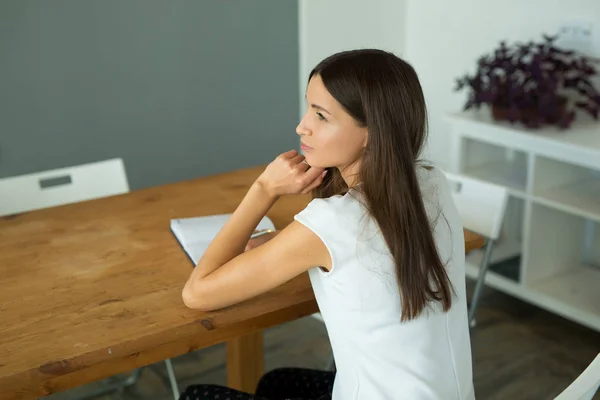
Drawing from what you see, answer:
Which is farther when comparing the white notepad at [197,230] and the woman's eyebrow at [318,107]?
the white notepad at [197,230]

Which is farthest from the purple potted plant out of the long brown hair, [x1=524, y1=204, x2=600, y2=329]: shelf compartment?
the long brown hair

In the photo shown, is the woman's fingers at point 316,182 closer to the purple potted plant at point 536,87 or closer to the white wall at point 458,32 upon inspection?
the purple potted plant at point 536,87

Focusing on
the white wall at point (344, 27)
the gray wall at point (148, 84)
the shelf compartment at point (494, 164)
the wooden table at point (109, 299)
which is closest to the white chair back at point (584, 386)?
the wooden table at point (109, 299)

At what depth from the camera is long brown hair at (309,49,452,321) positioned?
1.29m

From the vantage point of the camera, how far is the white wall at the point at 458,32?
3123mm

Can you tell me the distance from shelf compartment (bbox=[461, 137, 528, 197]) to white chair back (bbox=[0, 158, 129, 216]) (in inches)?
58.8

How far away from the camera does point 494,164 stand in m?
3.25

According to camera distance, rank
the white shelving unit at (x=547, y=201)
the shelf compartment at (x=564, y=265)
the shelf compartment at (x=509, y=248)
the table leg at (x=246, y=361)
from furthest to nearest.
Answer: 1. the shelf compartment at (x=509, y=248)
2. the shelf compartment at (x=564, y=265)
3. the white shelving unit at (x=547, y=201)
4. the table leg at (x=246, y=361)

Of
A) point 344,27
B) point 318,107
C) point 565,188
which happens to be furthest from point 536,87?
point 318,107

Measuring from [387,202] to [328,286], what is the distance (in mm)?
193

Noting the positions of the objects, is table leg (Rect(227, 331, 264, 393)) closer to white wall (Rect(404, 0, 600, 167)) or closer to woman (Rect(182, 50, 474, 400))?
woman (Rect(182, 50, 474, 400))

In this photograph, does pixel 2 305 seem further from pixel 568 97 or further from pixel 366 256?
pixel 568 97

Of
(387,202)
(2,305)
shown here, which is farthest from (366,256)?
(2,305)

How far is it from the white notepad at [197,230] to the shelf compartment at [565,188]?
4.38 feet
